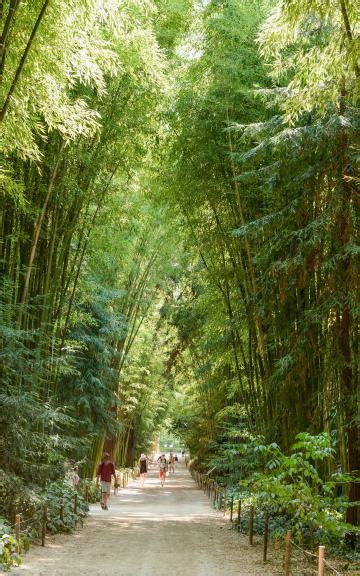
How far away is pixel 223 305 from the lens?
1105cm

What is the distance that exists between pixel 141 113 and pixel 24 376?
388cm

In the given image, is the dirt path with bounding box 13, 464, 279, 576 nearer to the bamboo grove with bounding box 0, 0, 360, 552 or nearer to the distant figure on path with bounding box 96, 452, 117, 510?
the distant figure on path with bounding box 96, 452, 117, 510

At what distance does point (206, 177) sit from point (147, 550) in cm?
497

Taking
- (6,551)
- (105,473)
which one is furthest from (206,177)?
(6,551)

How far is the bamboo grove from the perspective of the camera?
564 centimetres

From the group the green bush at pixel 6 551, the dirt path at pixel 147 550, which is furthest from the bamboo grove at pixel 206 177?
the dirt path at pixel 147 550

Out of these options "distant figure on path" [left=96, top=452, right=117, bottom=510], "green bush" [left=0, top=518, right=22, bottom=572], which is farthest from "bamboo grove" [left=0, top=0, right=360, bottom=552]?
"distant figure on path" [left=96, top=452, right=117, bottom=510]

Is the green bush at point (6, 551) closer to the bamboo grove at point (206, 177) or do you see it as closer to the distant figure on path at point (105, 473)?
the bamboo grove at point (206, 177)

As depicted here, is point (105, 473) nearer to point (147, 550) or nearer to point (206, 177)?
point (147, 550)

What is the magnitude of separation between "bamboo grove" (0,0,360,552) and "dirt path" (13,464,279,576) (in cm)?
82

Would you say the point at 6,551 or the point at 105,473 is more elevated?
the point at 105,473

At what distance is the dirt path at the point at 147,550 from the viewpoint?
5.93m

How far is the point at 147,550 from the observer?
709 cm

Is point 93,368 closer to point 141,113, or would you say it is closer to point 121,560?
point 141,113
